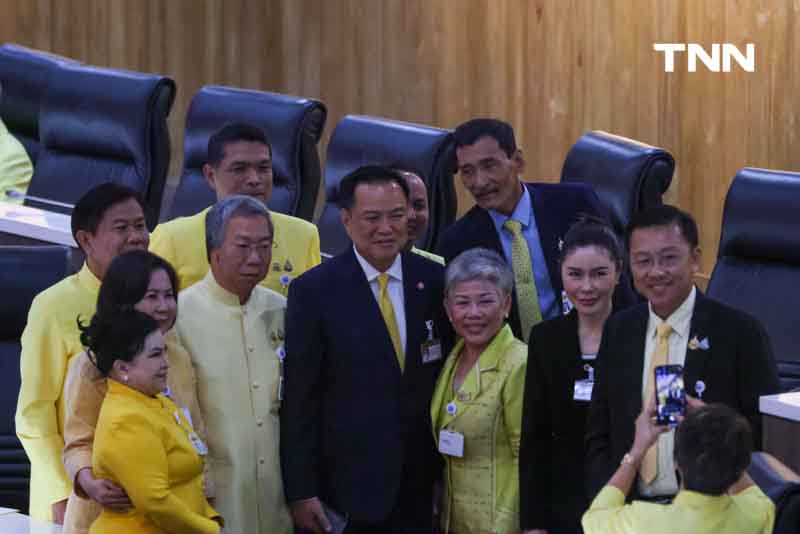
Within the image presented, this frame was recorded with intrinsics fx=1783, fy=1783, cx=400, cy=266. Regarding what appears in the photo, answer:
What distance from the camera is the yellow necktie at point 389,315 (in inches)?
177

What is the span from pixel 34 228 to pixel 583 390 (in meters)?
2.48

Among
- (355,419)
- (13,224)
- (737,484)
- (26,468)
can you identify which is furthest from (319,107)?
(737,484)

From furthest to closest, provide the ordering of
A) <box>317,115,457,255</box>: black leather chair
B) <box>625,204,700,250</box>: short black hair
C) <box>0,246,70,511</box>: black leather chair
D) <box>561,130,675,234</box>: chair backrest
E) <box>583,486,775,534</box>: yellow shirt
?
<box>317,115,457,255</box>: black leather chair < <box>561,130,675,234</box>: chair backrest < <box>0,246,70,511</box>: black leather chair < <box>625,204,700,250</box>: short black hair < <box>583,486,775,534</box>: yellow shirt

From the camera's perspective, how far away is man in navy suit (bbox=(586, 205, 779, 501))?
3836 mm

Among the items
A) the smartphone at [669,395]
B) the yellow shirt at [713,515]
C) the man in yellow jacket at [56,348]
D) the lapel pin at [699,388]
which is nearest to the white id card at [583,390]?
the lapel pin at [699,388]

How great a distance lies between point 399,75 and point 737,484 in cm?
628

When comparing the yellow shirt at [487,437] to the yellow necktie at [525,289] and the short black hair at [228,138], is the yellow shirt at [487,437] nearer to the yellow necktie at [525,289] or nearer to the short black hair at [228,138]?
the yellow necktie at [525,289]

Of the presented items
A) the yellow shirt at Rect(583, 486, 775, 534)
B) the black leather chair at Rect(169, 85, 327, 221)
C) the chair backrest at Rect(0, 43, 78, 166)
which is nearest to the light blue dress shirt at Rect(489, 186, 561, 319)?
the yellow shirt at Rect(583, 486, 775, 534)

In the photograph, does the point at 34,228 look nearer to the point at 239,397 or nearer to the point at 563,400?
the point at 239,397

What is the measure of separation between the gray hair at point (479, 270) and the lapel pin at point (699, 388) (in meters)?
0.74

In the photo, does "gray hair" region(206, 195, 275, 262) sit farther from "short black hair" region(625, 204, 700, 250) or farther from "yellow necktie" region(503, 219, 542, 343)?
"short black hair" region(625, 204, 700, 250)

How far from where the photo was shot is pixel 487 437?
4414 mm

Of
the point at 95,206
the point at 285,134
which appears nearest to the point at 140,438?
the point at 95,206

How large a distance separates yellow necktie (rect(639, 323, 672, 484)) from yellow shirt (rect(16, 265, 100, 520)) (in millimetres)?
1484
